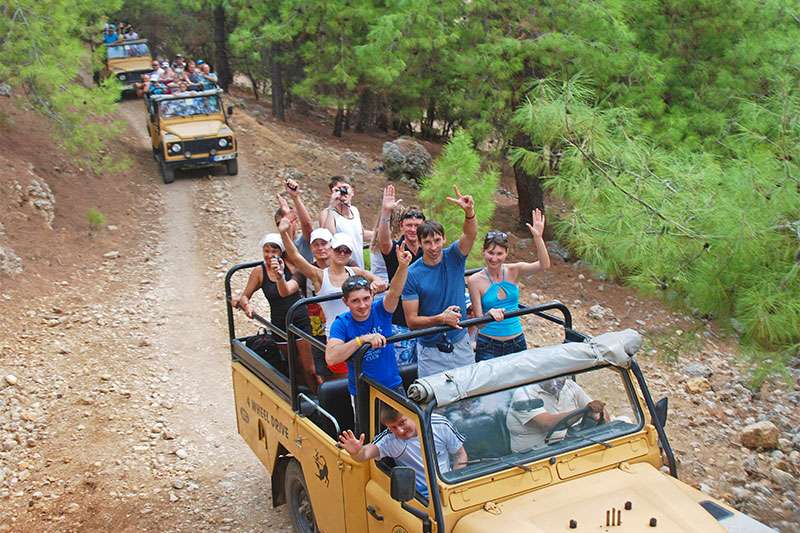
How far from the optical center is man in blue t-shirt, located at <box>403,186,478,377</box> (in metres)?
5.59

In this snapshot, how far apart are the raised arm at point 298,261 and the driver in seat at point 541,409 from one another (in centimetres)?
221

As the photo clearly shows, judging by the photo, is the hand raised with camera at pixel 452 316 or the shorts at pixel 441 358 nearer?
the hand raised with camera at pixel 452 316

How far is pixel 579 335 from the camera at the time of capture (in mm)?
5484

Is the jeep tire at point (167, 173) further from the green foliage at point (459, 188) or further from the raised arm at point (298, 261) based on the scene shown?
the raised arm at point (298, 261)

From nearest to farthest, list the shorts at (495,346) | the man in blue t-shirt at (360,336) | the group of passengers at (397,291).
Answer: the man in blue t-shirt at (360,336), the group of passengers at (397,291), the shorts at (495,346)

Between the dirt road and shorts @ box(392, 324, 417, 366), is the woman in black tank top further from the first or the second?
the dirt road

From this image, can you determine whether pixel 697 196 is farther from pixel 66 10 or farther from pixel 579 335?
pixel 66 10

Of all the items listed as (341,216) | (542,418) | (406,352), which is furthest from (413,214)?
(542,418)

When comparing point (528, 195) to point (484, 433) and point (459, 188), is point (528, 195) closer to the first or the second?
point (459, 188)

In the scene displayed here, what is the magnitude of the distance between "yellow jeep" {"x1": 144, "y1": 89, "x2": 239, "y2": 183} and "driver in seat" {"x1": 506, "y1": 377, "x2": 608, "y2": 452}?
14.6m

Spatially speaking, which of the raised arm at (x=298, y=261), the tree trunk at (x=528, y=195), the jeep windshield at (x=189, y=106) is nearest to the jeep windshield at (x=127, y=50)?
the jeep windshield at (x=189, y=106)

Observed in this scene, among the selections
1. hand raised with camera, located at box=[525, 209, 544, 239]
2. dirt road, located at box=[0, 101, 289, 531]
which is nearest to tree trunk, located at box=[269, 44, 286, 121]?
dirt road, located at box=[0, 101, 289, 531]

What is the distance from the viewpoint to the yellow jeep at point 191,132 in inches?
725

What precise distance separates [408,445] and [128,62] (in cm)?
2503
